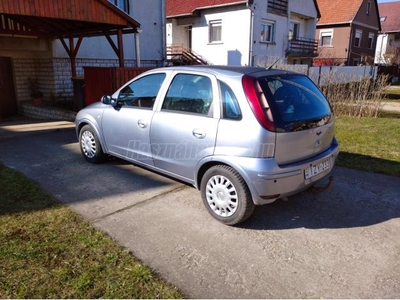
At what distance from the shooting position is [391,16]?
147 feet

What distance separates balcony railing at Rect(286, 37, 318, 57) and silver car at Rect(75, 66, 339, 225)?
71.9ft

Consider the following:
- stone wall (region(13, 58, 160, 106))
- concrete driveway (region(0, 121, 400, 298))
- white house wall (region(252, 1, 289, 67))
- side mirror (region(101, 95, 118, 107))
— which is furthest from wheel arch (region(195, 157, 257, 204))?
white house wall (region(252, 1, 289, 67))

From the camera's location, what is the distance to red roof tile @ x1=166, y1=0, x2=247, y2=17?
20497 millimetres

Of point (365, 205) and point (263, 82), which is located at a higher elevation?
point (263, 82)

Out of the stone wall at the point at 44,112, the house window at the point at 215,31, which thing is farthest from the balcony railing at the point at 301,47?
the stone wall at the point at 44,112

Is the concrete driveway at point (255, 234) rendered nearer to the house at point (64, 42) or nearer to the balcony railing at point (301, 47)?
the house at point (64, 42)

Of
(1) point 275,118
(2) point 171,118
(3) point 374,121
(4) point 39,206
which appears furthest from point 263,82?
(3) point 374,121

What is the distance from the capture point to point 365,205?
3918 millimetres

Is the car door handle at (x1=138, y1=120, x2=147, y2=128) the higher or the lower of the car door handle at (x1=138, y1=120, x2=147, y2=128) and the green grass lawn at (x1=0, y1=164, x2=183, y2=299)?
the higher

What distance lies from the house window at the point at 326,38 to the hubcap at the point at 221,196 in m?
33.2

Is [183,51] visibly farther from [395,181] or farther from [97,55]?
[395,181]

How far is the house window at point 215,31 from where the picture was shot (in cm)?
2130

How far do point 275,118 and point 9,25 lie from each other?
990cm

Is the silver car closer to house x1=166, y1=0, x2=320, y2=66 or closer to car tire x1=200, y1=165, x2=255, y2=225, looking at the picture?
car tire x1=200, y1=165, x2=255, y2=225
